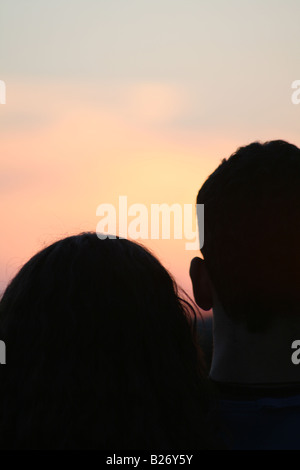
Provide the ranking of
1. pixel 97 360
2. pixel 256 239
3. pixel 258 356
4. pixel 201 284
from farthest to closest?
pixel 201 284 < pixel 256 239 < pixel 258 356 < pixel 97 360

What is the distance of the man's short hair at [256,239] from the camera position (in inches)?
127

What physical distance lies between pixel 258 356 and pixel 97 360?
0.72m

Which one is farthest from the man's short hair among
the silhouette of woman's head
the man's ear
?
the silhouette of woman's head

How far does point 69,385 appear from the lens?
111 inches

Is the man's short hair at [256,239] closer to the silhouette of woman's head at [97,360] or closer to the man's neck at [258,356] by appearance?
the man's neck at [258,356]

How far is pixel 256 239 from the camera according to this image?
3254mm

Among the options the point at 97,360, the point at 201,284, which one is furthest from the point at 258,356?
the point at 97,360

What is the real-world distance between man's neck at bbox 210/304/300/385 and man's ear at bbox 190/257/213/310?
25cm

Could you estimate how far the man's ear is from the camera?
133 inches

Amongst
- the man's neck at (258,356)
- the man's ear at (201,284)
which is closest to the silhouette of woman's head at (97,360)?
the man's neck at (258,356)

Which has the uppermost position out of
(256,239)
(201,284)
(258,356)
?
(256,239)

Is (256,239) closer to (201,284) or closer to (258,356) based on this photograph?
(201,284)

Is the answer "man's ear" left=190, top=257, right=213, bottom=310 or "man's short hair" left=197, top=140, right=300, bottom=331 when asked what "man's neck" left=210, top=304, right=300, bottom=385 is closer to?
"man's short hair" left=197, top=140, right=300, bottom=331

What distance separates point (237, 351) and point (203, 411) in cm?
31
